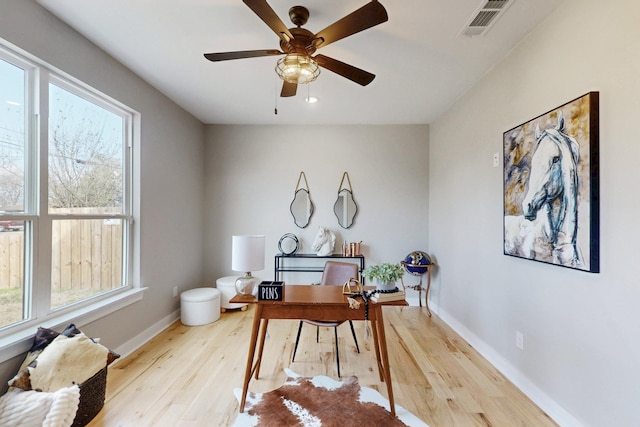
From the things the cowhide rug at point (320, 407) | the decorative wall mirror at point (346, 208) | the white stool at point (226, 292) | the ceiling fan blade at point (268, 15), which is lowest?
the cowhide rug at point (320, 407)

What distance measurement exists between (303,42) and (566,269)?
2172mm

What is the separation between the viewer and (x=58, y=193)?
218 cm

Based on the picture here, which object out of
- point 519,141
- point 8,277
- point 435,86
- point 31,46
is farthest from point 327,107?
point 8,277

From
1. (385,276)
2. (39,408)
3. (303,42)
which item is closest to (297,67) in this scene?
(303,42)

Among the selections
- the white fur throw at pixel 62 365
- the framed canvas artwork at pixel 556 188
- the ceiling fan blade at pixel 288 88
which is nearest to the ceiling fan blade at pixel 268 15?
the ceiling fan blade at pixel 288 88

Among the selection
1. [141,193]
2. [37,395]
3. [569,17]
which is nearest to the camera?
[37,395]

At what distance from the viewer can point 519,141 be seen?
2.25m

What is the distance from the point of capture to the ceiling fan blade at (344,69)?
6.24 ft

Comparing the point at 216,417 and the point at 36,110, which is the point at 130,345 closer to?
the point at 216,417

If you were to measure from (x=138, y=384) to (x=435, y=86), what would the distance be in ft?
12.4

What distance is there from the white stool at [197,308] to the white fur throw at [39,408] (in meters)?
1.82

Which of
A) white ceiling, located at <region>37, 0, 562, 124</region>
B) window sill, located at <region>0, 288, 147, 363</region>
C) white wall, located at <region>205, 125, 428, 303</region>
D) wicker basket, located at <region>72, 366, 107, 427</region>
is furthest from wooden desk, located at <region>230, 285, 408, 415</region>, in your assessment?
white wall, located at <region>205, 125, 428, 303</region>

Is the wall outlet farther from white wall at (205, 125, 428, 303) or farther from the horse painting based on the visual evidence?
white wall at (205, 125, 428, 303)

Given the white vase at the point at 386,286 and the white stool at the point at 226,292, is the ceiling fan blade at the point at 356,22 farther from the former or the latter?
the white stool at the point at 226,292
